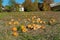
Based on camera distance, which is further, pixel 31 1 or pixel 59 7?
pixel 59 7

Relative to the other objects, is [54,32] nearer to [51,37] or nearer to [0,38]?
[51,37]

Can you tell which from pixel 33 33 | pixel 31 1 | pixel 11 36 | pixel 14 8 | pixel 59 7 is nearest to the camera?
pixel 11 36

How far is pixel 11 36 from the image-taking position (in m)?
5.57

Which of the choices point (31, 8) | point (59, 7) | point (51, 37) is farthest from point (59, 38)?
point (59, 7)

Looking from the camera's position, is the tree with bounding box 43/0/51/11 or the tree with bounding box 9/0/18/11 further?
the tree with bounding box 43/0/51/11

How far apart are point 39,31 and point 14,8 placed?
747 inches

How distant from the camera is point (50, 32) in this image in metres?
6.04

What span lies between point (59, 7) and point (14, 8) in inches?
262

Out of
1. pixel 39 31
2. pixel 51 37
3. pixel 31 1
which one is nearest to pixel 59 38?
pixel 51 37

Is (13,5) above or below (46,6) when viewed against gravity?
above

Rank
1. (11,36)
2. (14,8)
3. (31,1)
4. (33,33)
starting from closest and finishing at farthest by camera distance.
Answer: (11,36) < (33,33) < (14,8) < (31,1)

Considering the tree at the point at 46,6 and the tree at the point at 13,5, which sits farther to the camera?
the tree at the point at 46,6

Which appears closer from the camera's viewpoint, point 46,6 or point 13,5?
point 46,6

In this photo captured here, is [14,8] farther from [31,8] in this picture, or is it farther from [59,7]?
[59,7]
